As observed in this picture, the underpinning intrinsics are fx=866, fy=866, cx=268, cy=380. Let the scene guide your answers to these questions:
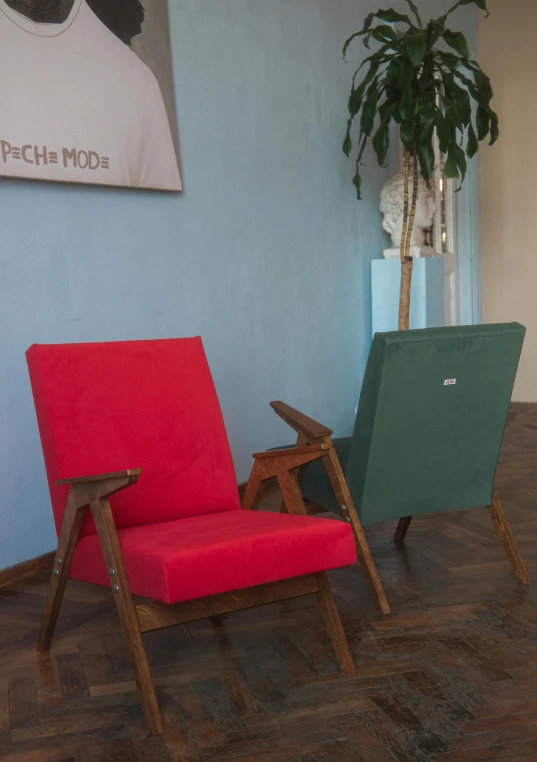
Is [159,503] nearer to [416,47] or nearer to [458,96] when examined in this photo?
[416,47]

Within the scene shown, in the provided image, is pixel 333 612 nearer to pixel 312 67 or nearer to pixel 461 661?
pixel 461 661

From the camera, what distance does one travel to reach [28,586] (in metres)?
3.34

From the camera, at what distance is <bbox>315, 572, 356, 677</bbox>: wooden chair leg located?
2.43m

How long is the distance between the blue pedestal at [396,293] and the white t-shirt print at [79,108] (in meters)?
1.96

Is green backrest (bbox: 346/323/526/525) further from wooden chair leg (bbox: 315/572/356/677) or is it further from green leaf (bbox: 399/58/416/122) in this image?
green leaf (bbox: 399/58/416/122)

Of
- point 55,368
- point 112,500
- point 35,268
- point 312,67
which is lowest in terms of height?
point 112,500

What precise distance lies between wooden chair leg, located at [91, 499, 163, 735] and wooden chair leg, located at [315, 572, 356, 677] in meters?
0.55

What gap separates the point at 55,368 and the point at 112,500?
45cm

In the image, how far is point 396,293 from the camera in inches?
219

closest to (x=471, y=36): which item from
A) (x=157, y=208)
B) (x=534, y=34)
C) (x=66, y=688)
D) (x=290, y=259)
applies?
(x=534, y=34)

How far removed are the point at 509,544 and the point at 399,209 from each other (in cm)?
298

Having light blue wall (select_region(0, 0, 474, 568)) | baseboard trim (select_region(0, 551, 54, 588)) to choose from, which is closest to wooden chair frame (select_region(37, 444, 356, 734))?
baseboard trim (select_region(0, 551, 54, 588))

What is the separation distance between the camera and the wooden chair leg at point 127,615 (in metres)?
2.16

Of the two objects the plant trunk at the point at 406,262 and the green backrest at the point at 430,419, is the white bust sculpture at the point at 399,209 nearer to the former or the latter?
the plant trunk at the point at 406,262
